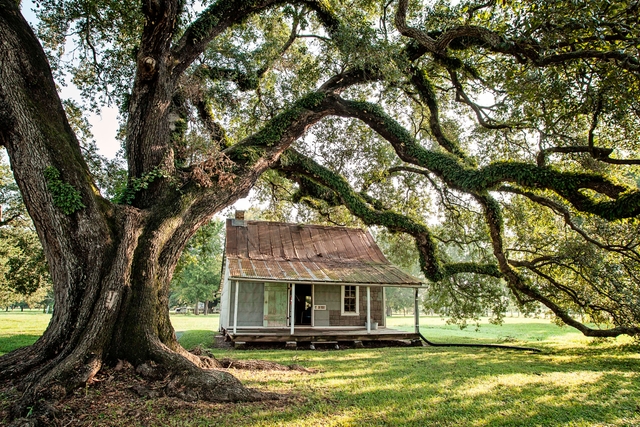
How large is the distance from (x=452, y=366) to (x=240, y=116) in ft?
32.6

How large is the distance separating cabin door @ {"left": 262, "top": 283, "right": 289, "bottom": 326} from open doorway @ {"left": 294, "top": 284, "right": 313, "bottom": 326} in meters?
1.46

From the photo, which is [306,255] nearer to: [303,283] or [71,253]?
[303,283]

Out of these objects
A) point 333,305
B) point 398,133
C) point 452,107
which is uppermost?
point 452,107

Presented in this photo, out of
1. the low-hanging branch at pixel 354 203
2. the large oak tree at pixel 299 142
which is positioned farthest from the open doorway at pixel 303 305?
the low-hanging branch at pixel 354 203

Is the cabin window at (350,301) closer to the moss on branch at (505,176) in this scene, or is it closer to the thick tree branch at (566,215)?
the thick tree branch at (566,215)

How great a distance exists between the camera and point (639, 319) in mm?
10117

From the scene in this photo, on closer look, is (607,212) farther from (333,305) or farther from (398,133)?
(333,305)

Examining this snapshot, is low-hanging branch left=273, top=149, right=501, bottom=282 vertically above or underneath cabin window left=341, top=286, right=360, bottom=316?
above

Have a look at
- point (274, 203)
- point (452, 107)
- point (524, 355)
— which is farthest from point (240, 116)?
point (524, 355)

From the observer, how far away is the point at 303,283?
13.5 metres

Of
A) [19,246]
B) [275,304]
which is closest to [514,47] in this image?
[275,304]

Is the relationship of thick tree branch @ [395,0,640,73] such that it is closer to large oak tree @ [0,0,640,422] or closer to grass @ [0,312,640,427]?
large oak tree @ [0,0,640,422]

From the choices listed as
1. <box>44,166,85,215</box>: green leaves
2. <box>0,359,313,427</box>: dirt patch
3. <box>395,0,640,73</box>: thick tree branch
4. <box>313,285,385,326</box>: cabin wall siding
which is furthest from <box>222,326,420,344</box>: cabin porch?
<box>395,0,640,73</box>: thick tree branch

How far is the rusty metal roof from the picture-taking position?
13516mm
